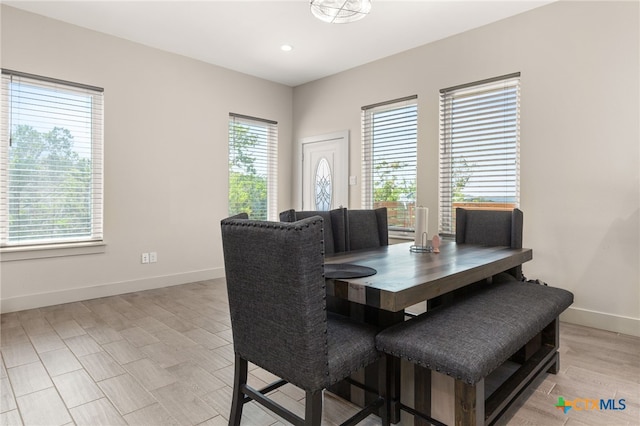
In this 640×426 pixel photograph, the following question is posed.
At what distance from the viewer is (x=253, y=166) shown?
529 centimetres

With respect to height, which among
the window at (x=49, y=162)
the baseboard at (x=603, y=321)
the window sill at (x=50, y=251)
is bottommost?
the baseboard at (x=603, y=321)

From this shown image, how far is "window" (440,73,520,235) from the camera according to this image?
11.5 feet

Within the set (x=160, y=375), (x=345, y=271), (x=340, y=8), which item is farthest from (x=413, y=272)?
(x=340, y=8)

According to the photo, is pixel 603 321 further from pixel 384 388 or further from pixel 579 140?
pixel 384 388

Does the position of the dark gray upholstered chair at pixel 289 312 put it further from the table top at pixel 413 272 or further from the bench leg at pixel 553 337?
the bench leg at pixel 553 337

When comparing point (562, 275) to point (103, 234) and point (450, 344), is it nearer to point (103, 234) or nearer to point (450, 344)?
point (450, 344)

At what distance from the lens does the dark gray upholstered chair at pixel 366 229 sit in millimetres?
2730

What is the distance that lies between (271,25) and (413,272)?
3.08m

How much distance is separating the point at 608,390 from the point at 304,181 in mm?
4285

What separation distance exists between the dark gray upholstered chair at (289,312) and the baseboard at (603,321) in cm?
253

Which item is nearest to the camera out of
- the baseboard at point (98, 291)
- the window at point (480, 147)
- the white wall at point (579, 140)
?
the white wall at point (579, 140)

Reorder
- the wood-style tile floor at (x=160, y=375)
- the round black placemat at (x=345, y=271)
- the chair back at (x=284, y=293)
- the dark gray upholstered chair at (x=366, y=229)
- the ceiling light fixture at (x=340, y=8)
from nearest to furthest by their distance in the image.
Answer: the chair back at (x=284, y=293), the round black placemat at (x=345, y=271), the wood-style tile floor at (x=160, y=375), the ceiling light fixture at (x=340, y=8), the dark gray upholstered chair at (x=366, y=229)

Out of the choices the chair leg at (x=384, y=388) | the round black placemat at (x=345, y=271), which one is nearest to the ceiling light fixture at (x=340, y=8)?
the round black placemat at (x=345, y=271)

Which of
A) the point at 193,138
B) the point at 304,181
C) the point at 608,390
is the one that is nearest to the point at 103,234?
the point at 193,138
